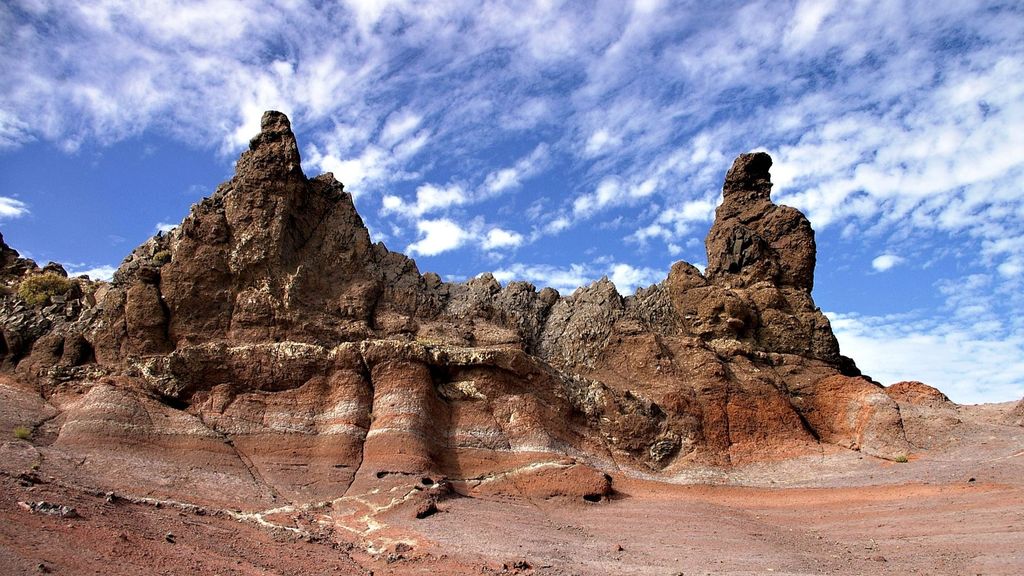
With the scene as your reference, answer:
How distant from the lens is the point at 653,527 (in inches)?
1048

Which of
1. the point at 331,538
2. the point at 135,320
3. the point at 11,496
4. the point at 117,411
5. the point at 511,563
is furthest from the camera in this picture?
the point at 135,320

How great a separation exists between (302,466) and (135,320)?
10.6 meters

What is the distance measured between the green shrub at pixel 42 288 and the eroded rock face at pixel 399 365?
1702 mm

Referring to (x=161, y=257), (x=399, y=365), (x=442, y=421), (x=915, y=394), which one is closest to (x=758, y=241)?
(x=915, y=394)

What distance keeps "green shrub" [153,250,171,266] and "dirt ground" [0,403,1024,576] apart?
11.7 meters

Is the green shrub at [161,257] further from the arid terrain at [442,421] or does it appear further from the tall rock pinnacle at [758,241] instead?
the tall rock pinnacle at [758,241]

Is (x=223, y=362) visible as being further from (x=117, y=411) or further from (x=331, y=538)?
(x=331, y=538)

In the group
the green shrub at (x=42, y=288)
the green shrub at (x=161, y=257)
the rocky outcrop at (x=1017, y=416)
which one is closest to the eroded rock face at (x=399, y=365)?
the green shrub at (x=161, y=257)

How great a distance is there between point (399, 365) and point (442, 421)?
302 centimetres

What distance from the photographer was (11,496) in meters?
18.7

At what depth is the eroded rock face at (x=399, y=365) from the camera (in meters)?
29.0

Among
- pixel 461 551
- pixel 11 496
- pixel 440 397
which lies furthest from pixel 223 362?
pixel 461 551

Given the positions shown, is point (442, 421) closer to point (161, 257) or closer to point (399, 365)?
point (399, 365)

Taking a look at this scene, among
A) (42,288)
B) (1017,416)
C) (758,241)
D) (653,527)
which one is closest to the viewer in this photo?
(653,527)
